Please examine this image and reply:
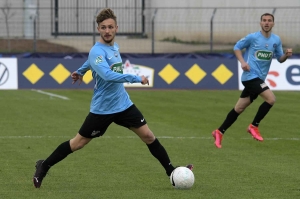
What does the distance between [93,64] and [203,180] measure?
2.10 m

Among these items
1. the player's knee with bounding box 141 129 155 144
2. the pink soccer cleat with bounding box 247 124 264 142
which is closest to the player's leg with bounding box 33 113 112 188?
the player's knee with bounding box 141 129 155 144

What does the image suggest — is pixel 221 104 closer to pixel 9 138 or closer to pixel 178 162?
pixel 9 138

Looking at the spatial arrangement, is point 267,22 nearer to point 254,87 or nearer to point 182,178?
point 254,87

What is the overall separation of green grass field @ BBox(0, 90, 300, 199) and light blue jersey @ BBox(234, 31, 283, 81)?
119 centimetres

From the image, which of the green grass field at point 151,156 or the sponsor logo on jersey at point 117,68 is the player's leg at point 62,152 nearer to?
the green grass field at point 151,156

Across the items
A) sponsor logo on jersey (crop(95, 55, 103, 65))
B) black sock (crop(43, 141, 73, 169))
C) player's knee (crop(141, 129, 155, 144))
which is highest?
sponsor logo on jersey (crop(95, 55, 103, 65))

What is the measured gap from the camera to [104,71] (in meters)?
8.80

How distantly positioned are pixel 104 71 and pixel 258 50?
5.65m

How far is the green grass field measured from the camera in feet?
30.2

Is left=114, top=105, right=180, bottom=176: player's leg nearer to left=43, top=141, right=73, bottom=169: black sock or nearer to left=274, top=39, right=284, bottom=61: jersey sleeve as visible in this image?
left=43, top=141, right=73, bottom=169: black sock

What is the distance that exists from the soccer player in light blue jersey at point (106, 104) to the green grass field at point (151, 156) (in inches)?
16.1

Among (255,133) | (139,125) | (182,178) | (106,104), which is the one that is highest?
→ (106,104)

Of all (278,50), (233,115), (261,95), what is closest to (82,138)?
(233,115)

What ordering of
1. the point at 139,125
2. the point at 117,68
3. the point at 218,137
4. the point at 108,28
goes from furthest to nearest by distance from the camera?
the point at 218,137, the point at 139,125, the point at 117,68, the point at 108,28
